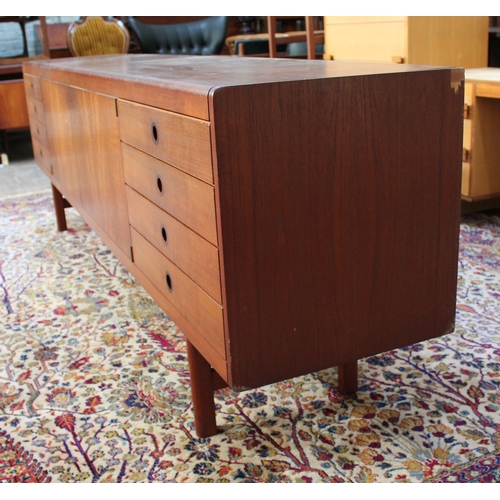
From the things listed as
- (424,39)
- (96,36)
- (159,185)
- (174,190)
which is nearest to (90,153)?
(159,185)

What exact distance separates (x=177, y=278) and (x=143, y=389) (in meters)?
0.40

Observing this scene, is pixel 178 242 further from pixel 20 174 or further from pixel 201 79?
pixel 20 174

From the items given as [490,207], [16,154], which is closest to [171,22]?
[16,154]

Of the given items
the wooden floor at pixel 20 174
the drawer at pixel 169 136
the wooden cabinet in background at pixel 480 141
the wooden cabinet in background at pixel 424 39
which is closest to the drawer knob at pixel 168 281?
the drawer at pixel 169 136

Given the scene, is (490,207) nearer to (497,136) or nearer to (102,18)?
(497,136)

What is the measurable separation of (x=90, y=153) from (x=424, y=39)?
168 centimetres

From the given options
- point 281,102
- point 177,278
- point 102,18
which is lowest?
point 177,278

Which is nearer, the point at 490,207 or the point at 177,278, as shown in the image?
the point at 177,278

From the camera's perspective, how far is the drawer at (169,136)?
100cm

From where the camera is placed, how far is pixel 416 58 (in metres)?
2.79

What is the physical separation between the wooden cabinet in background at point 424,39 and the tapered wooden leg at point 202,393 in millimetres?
1982

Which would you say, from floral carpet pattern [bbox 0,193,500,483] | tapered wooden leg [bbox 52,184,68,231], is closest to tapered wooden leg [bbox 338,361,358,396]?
floral carpet pattern [bbox 0,193,500,483]

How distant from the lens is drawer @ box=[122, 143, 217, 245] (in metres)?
1.03

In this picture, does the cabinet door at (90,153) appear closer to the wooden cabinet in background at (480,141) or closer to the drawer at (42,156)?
the drawer at (42,156)
